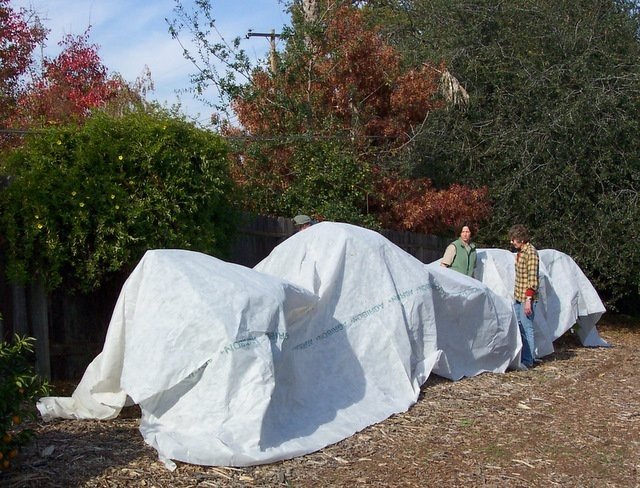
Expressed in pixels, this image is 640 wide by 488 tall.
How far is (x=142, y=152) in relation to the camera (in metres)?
7.70

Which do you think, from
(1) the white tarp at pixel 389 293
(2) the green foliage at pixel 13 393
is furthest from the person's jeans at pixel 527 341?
(2) the green foliage at pixel 13 393

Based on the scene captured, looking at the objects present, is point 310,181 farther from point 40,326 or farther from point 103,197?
point 40,326

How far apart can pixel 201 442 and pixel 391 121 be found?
9.55 meters

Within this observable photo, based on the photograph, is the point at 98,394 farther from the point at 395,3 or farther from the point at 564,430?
the point at 395,3

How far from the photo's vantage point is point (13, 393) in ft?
15.9

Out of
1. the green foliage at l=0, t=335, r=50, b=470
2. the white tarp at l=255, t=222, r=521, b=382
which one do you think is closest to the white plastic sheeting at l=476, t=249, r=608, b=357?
the white tarp at l=255, t=222, r=521, b=382

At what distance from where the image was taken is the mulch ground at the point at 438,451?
5168mm

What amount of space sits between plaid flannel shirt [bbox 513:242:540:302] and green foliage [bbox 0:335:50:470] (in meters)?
6.40

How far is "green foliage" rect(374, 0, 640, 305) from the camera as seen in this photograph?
14.3 metres

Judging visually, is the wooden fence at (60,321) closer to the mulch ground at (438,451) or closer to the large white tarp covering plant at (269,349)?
the large white tarp covering plant at (269,349)

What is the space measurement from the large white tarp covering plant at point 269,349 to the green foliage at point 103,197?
3.43 ft

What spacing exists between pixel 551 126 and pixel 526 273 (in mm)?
4975

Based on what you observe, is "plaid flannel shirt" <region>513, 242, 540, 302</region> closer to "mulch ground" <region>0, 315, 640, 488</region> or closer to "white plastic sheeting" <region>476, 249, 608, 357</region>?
"white plastic sheeting" <region>476, 249, 608, 357</region>

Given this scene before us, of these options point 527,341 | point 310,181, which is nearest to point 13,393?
point 527,341
